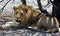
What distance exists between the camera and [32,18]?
4.13 m

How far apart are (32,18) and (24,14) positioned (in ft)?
0.73

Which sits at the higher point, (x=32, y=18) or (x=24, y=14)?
(x=24, y=14)

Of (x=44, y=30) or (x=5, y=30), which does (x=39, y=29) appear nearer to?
(x=44, y=30)

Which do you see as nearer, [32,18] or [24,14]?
[24,14]

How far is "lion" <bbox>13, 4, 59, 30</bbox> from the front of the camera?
3931mm

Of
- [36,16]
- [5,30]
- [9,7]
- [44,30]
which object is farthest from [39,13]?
[9,7]

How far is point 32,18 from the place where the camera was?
413 centimetres

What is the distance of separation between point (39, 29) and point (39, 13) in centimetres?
33

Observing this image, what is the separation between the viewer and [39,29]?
401 cm

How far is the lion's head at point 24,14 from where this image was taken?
391 cm

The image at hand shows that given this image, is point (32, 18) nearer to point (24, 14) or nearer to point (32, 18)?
point (32, 18)

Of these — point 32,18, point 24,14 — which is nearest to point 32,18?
point 32,18

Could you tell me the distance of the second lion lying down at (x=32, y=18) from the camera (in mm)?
3930

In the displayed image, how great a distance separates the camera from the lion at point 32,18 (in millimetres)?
3931
